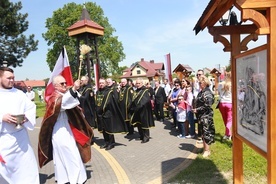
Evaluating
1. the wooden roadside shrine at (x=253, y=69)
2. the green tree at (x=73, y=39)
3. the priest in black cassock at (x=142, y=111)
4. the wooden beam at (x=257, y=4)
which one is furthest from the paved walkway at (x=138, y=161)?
the green tree at (x=73, y=39)

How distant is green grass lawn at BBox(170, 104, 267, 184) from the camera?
4.88 metres

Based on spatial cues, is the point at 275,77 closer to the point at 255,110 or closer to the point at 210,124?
the point at 255,110

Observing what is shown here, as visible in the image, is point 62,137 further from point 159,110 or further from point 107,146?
point 159,110

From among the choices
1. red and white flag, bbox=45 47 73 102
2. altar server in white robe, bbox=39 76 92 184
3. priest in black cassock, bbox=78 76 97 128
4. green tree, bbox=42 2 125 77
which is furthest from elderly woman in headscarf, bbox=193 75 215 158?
green tree, bbox=42 2 125 77

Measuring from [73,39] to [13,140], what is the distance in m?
35.4

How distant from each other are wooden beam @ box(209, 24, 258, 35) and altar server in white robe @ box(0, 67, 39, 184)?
3.23 metres

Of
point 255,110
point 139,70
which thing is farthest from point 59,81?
point 139,70

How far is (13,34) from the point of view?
23125mm

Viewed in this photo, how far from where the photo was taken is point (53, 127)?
15.6 feet

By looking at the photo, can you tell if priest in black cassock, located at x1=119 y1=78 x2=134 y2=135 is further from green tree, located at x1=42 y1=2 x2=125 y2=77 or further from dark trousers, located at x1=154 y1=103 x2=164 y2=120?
green tree, located at x1=42 y1=2 x2=125 y2=77

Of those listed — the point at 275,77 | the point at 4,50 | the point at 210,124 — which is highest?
the point at 4,50

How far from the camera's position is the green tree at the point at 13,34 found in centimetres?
2210

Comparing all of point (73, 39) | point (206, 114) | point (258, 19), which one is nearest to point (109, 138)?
point (206, 114)

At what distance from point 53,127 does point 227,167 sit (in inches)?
137
